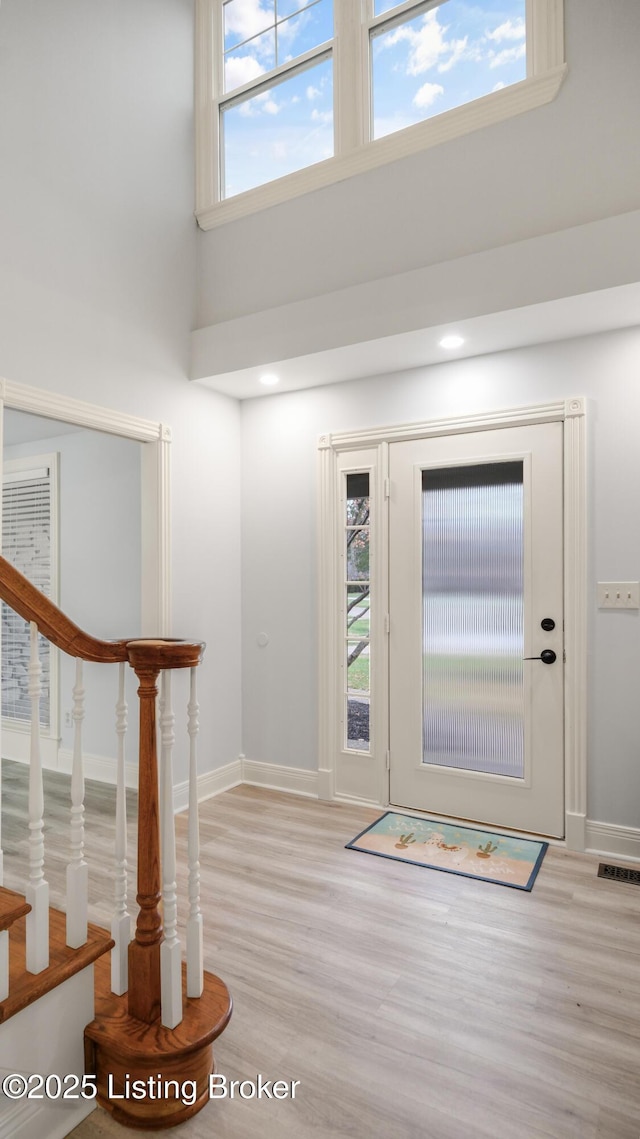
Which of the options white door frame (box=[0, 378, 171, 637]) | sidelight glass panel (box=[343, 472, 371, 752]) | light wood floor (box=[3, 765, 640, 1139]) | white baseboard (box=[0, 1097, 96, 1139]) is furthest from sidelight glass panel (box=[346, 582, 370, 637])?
white baseboard (box=[0, 1097, 96, 1139])

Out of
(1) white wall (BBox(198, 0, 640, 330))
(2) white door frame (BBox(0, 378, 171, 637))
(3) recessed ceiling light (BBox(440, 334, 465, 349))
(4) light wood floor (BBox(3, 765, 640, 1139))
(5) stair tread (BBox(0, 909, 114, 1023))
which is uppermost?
(1) white wall (BBox(198, 0, 640, 330))

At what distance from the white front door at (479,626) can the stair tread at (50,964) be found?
84.3 inches

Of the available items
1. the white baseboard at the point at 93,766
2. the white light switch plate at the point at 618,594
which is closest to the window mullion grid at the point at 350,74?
the white light switch plate at the point at 618,594

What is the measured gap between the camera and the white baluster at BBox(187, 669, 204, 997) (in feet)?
5.41

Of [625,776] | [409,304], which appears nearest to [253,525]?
[409,304]

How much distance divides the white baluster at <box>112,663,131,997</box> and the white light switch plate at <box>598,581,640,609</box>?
2.28m

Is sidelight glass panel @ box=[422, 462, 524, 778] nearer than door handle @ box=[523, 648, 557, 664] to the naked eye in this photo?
No

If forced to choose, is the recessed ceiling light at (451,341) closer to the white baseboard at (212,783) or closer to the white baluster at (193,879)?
the white baluster at (193,879)

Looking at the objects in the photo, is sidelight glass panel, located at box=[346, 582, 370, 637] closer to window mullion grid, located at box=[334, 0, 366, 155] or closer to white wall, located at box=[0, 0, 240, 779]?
white wall, located at box=[0, 0, 240, 779]

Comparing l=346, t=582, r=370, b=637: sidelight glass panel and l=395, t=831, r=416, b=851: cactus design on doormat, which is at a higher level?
l=346, t=582, r=370, b=637: sidelight glass panel

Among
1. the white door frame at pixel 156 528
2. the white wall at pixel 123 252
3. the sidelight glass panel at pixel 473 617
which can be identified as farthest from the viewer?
the white door frame at pixel 156 528

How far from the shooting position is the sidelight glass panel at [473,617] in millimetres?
3271

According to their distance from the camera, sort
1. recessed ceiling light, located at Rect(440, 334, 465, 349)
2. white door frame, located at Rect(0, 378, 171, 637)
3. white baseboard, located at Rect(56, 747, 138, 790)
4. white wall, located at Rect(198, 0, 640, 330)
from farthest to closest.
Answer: white baseboard, located at Rect(56, 747, 138, 790), white door frame, located at Rect(0, 378, 171, 637), recessed ceiling light, located at Rect(440, 334, 465, 349), white wall, located at Rect(198, 0, 640, 330)

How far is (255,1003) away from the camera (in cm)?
199
